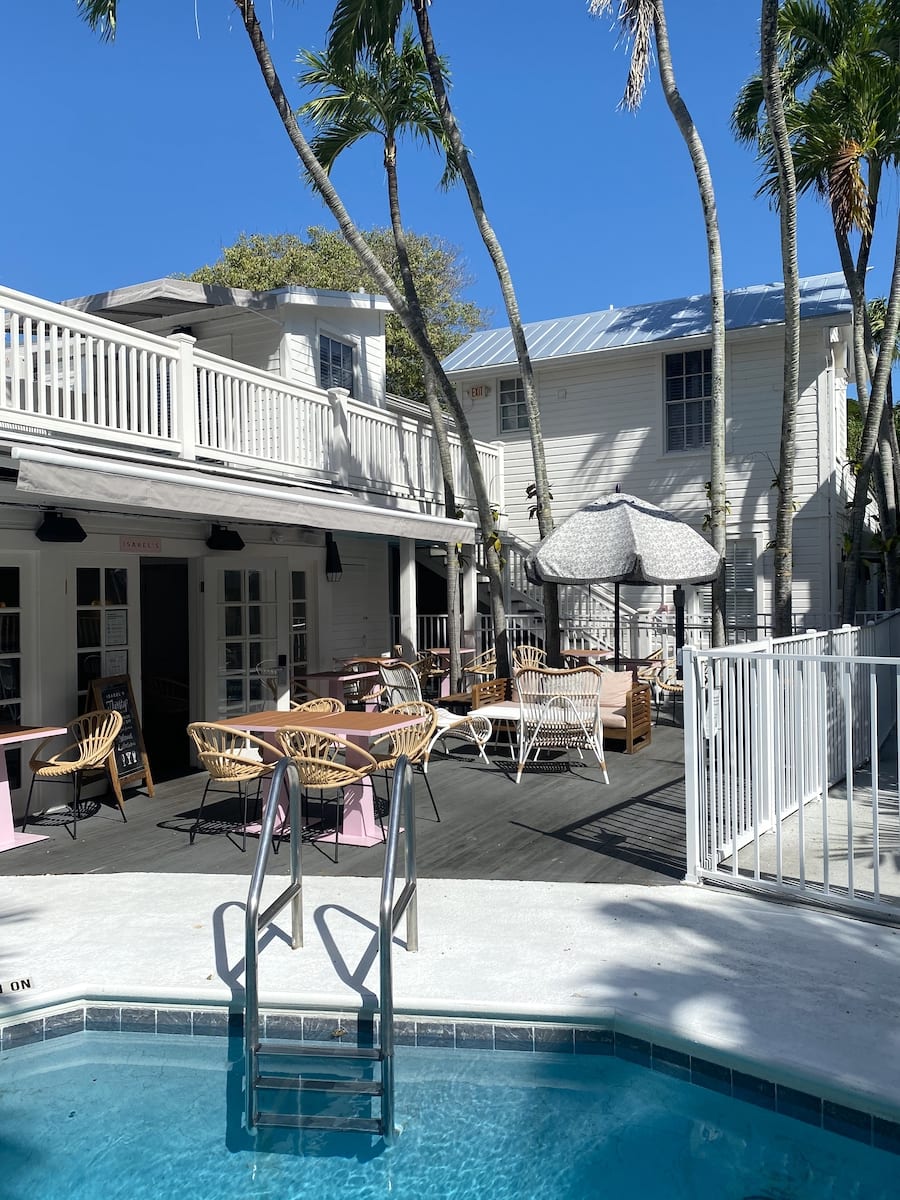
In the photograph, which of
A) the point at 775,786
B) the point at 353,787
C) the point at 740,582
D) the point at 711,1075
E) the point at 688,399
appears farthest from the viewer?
the point at 688,399

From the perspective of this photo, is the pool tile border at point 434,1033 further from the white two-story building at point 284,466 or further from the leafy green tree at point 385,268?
the leafy green tree at point 385,268

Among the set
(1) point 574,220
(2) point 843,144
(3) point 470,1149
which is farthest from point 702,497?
(1) point 574,220

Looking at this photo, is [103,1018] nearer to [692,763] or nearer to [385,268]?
[692,763]

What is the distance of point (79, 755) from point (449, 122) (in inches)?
355

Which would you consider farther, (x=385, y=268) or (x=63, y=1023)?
(x=385, y=268)

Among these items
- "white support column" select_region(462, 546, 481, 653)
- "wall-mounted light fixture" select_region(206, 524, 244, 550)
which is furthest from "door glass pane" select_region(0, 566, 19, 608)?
"white support column" select_region(462, 546, 481, 653)

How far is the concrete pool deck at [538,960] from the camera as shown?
387 centimetres

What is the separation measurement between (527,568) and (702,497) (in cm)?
690

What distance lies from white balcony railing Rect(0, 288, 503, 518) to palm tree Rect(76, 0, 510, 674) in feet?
3.93

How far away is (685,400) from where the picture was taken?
53.6ft

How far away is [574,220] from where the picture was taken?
33.5 meters

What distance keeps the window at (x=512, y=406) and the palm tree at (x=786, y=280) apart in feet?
26.6

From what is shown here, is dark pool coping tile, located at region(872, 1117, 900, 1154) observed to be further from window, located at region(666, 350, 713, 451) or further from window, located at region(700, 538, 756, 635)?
window, located at region(666, 350, 713, 451)

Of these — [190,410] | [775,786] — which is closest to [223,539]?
[190,410]
